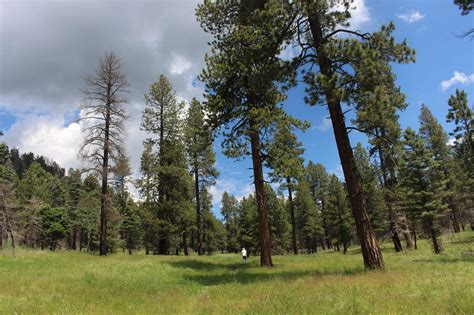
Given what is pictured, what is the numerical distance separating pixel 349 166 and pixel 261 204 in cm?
728

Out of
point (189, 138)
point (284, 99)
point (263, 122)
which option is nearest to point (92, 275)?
point (263, 122)

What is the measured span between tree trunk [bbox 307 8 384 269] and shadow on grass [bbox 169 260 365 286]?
2.89ft

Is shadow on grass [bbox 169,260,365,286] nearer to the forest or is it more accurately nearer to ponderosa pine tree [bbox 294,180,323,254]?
the forest

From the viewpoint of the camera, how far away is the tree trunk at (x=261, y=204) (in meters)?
19.6

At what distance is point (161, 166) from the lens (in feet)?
105

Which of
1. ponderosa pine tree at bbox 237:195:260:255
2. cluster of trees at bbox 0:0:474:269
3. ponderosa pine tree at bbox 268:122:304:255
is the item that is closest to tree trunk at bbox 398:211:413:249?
cluster of trees at bbox 0:0:474:269

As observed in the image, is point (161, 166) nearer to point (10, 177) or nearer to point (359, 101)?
point (359, 101)

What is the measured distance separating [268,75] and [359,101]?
3897 millimetres

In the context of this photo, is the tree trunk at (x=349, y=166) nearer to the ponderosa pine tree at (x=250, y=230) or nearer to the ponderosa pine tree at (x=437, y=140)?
the ponderosa pine tree at (x=437, y=140)

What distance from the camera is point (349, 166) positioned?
13656mm

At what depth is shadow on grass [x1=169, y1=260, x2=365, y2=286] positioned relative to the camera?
1394 cm

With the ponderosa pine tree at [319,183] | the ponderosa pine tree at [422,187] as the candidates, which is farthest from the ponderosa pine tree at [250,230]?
the ponderosa pine tree at [422,187]

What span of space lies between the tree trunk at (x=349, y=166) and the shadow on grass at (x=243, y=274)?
34.6 inches

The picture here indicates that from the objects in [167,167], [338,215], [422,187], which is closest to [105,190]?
[167,167]
